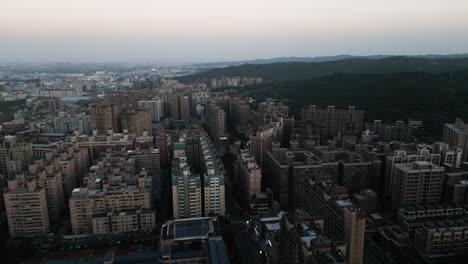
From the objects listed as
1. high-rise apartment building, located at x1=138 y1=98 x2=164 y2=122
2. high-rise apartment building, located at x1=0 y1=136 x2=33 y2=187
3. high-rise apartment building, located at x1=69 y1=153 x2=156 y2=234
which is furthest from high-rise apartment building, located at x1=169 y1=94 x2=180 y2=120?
high-rise apartment building, located at x1=69 y1=153 x2=156 y2=234

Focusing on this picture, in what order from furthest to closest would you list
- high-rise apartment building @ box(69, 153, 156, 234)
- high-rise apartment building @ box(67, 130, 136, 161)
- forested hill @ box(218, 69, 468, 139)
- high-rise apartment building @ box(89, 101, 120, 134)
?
forested hill @ box(218, 69, 468, 139) → high-rise apartment building @ box(89, 101, 120, 134) → high-rise apartment building @ box(67, 130, 136, 161) → high-rise apartment building @ box(69, 153, 156, 234)

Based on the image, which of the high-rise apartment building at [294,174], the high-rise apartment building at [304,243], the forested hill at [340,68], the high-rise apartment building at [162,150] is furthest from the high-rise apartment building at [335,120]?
the forested hill at [340,68]

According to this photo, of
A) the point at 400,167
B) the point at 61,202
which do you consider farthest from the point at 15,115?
the point at 400,167

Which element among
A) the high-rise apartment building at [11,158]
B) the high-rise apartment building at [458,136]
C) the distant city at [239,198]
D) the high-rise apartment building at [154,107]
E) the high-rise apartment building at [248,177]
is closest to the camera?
the distant city at [239,198]

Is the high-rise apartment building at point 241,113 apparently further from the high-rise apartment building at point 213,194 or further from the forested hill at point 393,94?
the high-rise apartment building at point 213,194

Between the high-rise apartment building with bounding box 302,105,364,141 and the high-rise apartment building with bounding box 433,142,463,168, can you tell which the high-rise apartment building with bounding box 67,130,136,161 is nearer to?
the high-rise apartment building with bounding box 302,105,364,141
